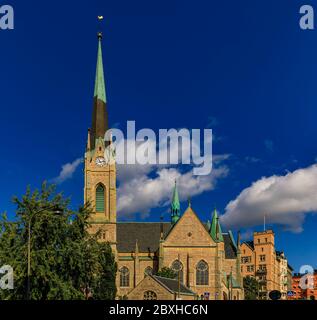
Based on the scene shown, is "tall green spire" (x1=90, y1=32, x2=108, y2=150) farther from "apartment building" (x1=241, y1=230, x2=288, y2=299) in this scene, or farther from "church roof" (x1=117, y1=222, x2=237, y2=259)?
"apartment building" (x1=241, y1=230, x2=288, y2=299)

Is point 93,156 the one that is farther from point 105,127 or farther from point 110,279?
point 110,279

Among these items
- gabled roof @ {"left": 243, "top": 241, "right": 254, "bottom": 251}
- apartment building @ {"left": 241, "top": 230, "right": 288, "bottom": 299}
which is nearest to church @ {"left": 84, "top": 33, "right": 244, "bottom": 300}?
apartment building @ {"left": 241, "top": 230, "right": 288, "bottom": 299}

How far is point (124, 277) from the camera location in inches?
3703

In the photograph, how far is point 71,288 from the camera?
3831cm

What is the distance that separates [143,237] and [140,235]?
2.85ft

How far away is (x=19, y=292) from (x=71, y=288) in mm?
3404

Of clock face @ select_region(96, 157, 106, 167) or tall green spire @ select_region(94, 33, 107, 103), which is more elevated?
tall green spire @ select_region(94, 33, 107, 103)

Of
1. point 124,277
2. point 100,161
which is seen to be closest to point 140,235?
point 124,277

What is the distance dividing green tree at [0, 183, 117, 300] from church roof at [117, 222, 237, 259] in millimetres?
52757

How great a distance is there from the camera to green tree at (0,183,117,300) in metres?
37.1

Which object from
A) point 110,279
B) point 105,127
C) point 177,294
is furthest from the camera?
point 105,127

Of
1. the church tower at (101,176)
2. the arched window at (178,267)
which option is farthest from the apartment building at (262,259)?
the church tower at (101,176)

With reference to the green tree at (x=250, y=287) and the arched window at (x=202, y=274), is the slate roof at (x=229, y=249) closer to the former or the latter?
the arched window at (x=202, y=274)

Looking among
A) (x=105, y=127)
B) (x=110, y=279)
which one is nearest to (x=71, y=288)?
(x=110, y=279)
